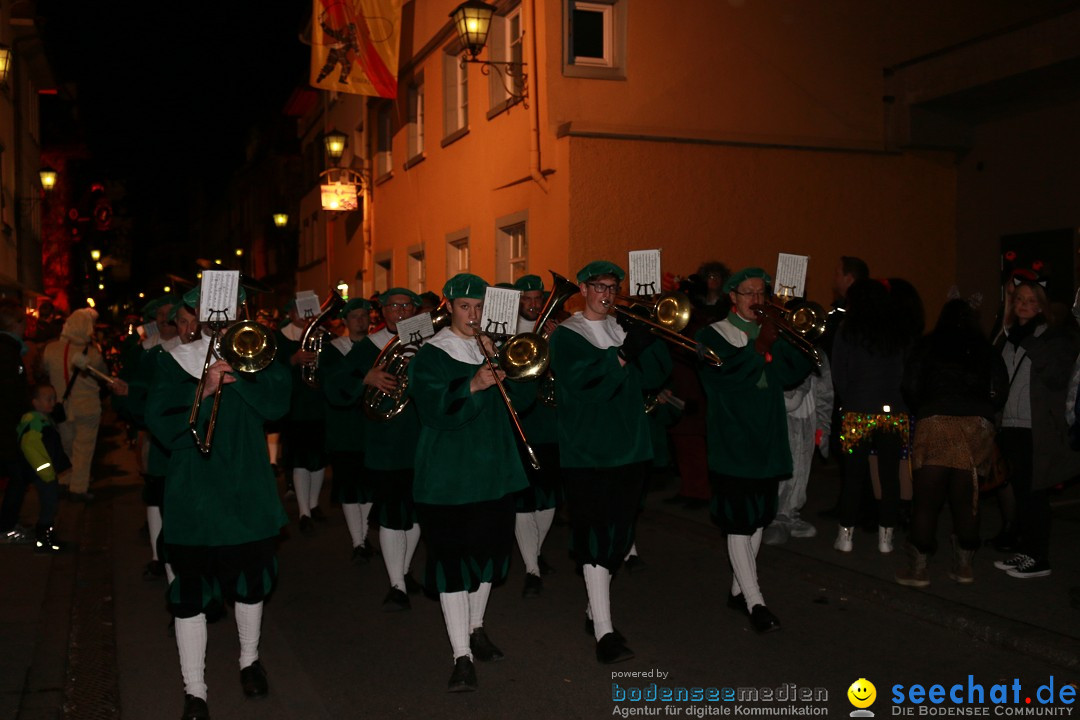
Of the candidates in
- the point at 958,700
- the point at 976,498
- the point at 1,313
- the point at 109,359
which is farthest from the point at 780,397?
the point at 109,359

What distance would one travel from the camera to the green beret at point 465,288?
5.52 m

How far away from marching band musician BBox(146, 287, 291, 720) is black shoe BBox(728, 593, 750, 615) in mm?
3051

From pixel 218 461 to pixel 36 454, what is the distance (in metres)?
4.91

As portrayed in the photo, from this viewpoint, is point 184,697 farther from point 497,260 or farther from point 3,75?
point 3,75

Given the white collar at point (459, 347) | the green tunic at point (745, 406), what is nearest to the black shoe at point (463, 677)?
the white collar at point (459, 347)

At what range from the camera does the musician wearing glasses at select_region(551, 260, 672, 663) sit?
591 centimetres

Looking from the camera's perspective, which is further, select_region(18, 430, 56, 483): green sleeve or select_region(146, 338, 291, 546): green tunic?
select_region(18, 430, 56, 483): green sleeve

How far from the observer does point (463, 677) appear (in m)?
5.46

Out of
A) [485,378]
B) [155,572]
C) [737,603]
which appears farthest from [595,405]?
[155,572]

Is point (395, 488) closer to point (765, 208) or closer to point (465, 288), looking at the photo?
point (465, 288)

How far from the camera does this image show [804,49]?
14.5m

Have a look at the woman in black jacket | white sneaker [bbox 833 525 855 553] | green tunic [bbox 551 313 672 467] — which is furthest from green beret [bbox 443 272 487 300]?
white sneaker [bbox 833 525 855 553]

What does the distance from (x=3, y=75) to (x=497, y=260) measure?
316 inches

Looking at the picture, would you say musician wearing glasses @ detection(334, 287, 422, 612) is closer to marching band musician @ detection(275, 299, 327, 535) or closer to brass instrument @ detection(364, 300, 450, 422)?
brass instrument @ detection(364, 300, 450, 422)
